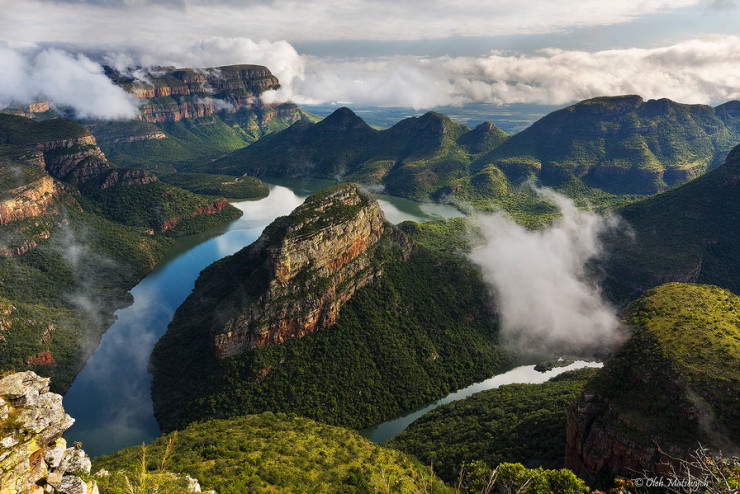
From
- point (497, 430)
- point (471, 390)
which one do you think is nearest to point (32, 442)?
point (497, 430)

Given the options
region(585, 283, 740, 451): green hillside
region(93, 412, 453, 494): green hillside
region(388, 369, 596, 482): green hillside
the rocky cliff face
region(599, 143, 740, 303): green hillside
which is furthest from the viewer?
the rocky cliff face

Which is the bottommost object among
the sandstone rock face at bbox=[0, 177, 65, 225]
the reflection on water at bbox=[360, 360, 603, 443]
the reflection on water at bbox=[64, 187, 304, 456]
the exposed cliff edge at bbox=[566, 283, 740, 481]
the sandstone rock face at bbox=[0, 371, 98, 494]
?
the reflection on water at bbox=[360, 360, 603, 443]

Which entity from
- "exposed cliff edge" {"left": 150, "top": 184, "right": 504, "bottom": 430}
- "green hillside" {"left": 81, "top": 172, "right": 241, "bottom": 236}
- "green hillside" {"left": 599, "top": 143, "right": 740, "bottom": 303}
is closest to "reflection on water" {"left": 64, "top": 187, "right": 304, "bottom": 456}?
"exposed cliff edge" {"left": 150, "top": 184, "right": 504, "bottom": 430}

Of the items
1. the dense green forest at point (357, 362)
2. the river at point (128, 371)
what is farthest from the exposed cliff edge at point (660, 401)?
the river at point (128, 371)

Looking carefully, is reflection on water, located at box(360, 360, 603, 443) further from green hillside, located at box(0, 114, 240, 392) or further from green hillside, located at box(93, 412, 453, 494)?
green hillside, located at box(0, 114, 240, 392)

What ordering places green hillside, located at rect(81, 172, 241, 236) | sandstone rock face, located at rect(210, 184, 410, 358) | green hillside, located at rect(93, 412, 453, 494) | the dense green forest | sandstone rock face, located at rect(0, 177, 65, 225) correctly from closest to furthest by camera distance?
green hillside, located at rect(93, 412, 453, 494)
the dense green forest
sandstone rock face, located at rect(210, 184, 410, 358)
sandstone rock face, located at rect(0, 177, 65, 225)
green hillside, located at rect(81, 172, 241, 236)
